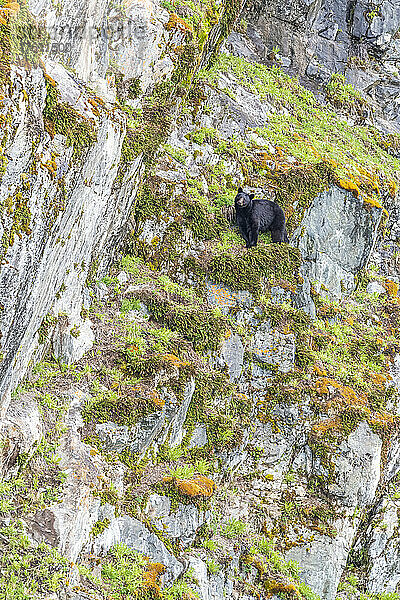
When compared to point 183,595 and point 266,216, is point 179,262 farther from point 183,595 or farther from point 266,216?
point 183,595

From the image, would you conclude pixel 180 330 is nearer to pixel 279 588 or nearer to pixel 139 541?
pixel 139 541

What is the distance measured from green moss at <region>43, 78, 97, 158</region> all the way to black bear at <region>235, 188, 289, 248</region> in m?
4.01

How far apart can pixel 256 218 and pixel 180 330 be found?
2764 millimetres

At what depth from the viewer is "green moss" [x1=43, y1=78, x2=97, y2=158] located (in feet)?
20.0

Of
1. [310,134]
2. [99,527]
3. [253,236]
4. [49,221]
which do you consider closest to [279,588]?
[99,527]

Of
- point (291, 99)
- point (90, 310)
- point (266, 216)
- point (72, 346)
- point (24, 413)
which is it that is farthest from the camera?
point (291, 99)

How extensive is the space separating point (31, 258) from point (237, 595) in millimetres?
5405

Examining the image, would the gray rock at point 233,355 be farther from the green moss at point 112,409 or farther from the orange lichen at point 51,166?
the orange lichen at point 51,166

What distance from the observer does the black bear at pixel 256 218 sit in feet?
33.6

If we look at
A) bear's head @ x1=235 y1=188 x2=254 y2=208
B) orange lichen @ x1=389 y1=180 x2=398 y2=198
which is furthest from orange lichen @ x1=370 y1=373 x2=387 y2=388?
orange lichen @ x1=389 y1=180 x2=398 y2=198

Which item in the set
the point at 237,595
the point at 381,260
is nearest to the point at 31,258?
the point at 237,595

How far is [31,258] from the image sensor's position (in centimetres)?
593

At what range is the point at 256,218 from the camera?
10227 mm

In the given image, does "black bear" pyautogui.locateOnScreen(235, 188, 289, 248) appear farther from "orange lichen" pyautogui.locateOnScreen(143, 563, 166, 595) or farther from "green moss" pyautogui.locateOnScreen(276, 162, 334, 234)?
"orange lichen" pyautogui.locateOnScreen(143, 563, 166, 595)
